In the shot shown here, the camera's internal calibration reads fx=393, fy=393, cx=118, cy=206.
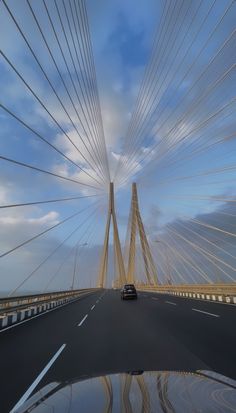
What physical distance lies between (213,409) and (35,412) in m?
1.61

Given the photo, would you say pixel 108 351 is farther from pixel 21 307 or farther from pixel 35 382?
pixel 21 307

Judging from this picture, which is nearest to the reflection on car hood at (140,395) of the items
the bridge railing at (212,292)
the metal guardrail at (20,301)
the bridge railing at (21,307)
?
the bridge railing at (21,307)

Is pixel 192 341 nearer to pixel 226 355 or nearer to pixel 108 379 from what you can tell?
pixel 226 355

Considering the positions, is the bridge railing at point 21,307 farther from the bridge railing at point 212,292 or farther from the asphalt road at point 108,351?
the bridge railing at point 212,292

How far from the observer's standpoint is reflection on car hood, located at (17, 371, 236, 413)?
3570 millimetres

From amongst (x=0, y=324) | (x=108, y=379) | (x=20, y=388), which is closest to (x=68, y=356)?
(x=20, y=388)

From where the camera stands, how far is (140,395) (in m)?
3.88

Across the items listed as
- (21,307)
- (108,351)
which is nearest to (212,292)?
(21,307)

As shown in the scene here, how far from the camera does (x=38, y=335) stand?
1216 centimetres

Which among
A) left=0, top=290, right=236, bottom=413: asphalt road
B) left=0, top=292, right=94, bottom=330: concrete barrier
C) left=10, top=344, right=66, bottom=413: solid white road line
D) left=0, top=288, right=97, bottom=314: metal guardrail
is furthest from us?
left=0, top=288, right=97, bottom=314: metal guardrail

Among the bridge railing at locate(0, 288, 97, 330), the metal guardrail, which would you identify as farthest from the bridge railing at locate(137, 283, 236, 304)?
the metal guardrail

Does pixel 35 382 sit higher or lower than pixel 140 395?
higher

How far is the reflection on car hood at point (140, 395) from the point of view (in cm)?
357

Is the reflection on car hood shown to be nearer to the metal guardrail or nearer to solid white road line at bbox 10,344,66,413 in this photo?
solid white road line at bbox 10,344,66,413
